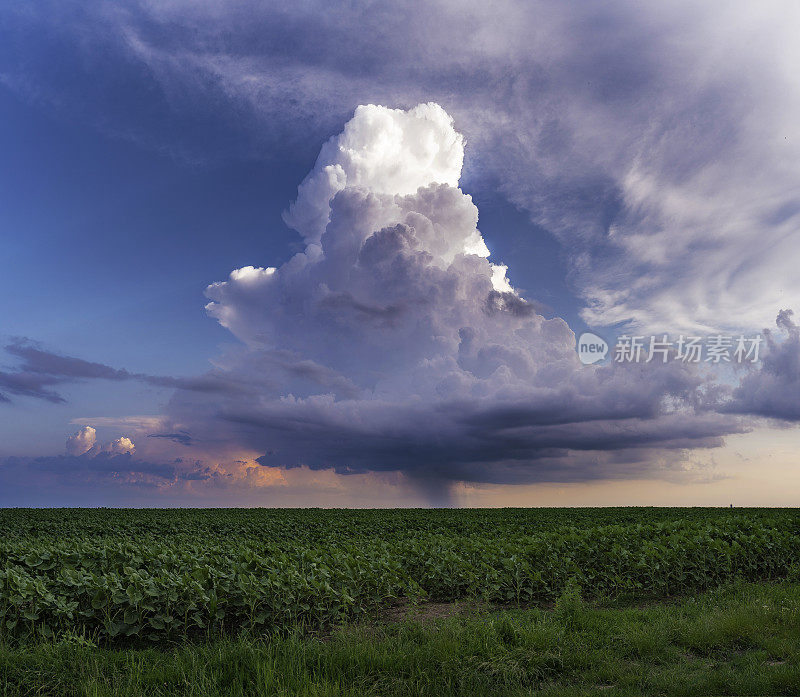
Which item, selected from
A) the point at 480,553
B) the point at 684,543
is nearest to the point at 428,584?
the point at 480,553

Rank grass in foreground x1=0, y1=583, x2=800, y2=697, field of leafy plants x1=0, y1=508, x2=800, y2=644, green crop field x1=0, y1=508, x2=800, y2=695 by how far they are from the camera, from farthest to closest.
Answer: field of leafy plants x1=0, y1=508, x2=800, y2=644, green crop field x1=0, y1=508, x2=800, y2=695, grass in foreground x1=0, y1=583, x2=800, y2=697

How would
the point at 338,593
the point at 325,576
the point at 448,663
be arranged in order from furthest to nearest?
the point at 325,576 → the point at 338,593 → the point at 448,663

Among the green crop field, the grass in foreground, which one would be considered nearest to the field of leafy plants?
the green crop field

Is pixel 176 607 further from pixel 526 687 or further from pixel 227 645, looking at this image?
pixel 526 687

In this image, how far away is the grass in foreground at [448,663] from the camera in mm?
6973

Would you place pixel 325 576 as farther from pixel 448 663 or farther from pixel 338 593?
pixel 448 663

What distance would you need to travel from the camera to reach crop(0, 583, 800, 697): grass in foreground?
697 cm

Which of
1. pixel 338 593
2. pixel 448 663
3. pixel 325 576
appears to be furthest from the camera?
pixel 325 576

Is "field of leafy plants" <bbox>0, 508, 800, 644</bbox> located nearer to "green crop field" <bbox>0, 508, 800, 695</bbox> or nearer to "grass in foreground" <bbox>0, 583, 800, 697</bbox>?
"green crop field" <bbox>0, 508, 800, 695</bbox>

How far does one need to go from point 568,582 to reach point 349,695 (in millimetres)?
6968

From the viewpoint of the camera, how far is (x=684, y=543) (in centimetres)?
1518

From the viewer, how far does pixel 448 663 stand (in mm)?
7434

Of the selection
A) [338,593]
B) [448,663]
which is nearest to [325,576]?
[338,593]

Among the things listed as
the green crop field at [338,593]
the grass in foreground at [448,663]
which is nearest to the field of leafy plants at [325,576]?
the green crop field at [338,593]
